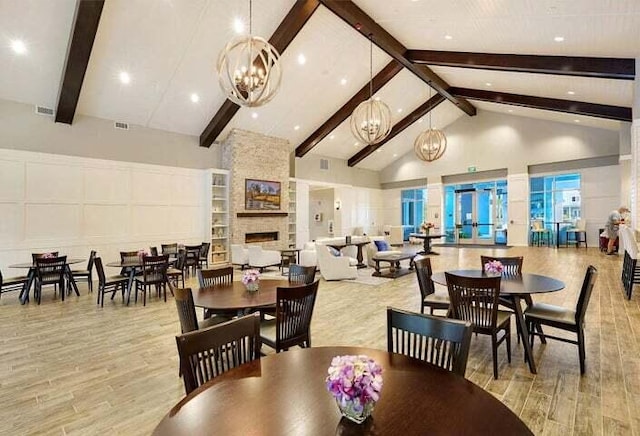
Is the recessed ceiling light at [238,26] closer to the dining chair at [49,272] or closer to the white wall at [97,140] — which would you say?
the white wall at [97,140]

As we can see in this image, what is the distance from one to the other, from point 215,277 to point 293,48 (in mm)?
6379

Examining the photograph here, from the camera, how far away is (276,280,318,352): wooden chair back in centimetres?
268

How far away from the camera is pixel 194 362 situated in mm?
1592

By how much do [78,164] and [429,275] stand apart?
8441mm

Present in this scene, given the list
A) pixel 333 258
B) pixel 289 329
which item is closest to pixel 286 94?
pixel 333 258

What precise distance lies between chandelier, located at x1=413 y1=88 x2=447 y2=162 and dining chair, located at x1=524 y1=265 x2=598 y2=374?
753 centimetres

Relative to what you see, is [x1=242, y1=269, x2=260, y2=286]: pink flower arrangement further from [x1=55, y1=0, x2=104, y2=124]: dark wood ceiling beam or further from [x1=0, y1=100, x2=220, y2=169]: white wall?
[x1=0, y1=100, x2=220, y2=169]: white wall

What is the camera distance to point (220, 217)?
432 inches

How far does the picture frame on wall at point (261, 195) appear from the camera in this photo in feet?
36.3

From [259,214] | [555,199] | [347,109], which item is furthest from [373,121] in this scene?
[555,199]

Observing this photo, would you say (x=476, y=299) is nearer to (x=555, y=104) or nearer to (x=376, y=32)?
(x=376, y=32)

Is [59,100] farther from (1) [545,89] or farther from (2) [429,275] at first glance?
(1) [545,89]

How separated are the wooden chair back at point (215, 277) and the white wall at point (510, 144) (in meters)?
13.9

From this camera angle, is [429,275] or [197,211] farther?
[197,211]
